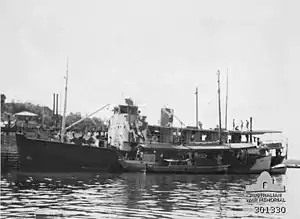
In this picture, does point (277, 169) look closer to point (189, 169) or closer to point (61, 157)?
point (189, 169)

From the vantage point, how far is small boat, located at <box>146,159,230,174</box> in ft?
153

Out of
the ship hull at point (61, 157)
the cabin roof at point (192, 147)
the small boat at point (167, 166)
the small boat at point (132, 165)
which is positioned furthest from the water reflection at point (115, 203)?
the cabin roof at point (192, 147)

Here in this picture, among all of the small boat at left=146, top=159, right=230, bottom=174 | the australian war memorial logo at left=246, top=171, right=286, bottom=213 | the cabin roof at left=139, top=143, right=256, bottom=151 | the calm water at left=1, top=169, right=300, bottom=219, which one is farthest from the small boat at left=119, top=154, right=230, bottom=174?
the australian war memorial logo at left=246, top=171, right=286, bottom=213

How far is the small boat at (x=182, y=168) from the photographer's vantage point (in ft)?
153

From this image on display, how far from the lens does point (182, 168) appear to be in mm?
47375

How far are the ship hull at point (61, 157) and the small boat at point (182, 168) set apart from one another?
3968mm

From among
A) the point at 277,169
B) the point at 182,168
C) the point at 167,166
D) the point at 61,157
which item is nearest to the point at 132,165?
the point at 167,166

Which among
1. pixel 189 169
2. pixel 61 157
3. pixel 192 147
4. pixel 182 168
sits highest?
pixel 192 147

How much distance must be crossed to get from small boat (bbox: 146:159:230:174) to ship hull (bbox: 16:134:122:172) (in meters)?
3.97

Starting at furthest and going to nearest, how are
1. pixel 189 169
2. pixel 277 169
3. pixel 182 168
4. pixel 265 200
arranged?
pixel 277 169, pixel 189 169, pixel 182 168, pixel 265 200

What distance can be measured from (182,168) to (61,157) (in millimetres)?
12571

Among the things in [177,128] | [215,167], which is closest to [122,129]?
[177,128]

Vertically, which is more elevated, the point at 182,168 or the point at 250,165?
the point at 250,165

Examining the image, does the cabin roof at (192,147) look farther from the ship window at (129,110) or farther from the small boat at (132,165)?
→ the ship window at (129,110)
